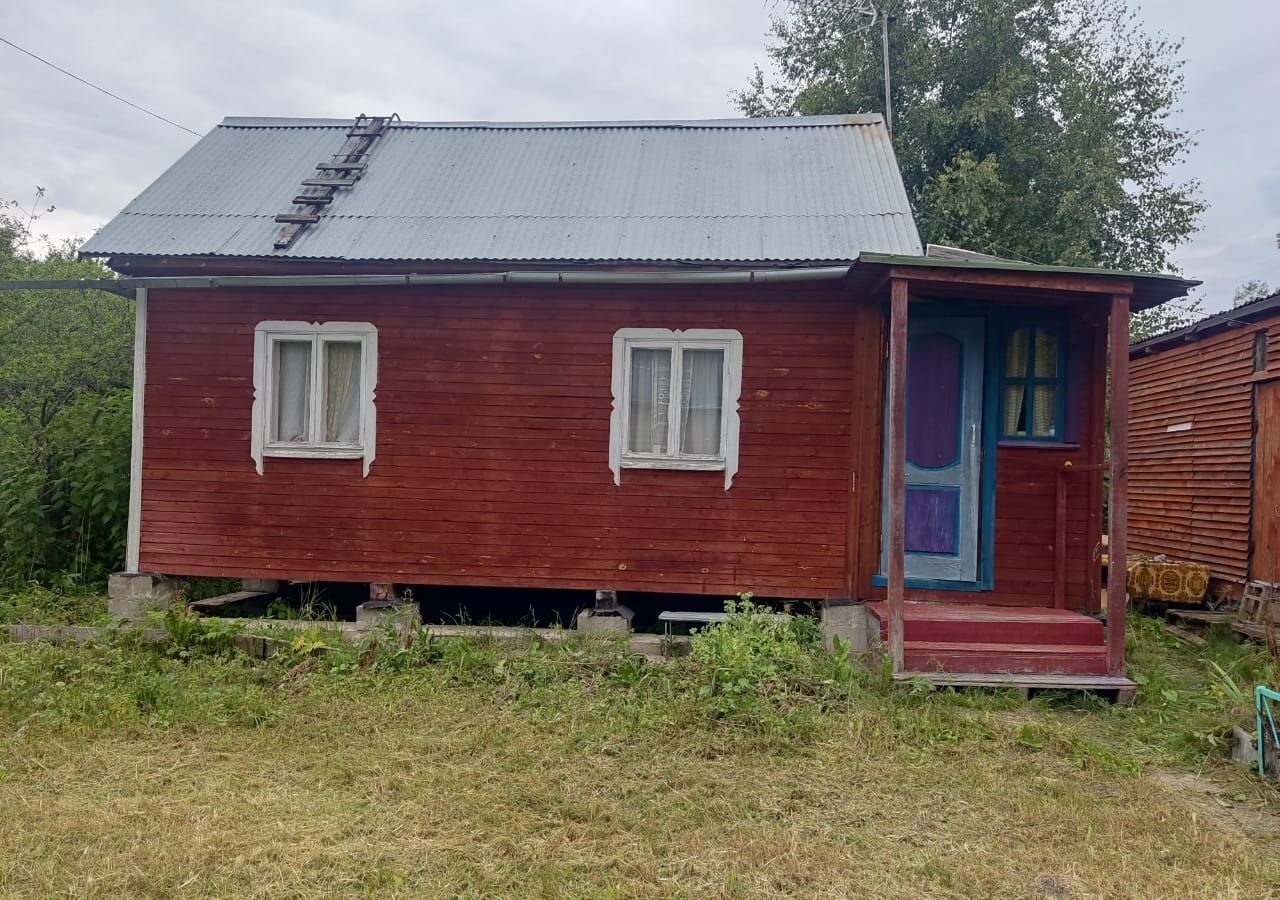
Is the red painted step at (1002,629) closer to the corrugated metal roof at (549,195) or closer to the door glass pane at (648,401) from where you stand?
the door glass pane at (648,401)

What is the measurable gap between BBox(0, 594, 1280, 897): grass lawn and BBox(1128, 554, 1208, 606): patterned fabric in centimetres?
322

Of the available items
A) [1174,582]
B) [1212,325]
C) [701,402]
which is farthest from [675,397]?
[1212,325]

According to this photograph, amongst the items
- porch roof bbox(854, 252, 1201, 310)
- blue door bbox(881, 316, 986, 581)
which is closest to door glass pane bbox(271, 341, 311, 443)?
porch roof bbox(854, 252, 1201, 310)

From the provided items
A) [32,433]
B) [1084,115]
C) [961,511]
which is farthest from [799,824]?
[1084,115]

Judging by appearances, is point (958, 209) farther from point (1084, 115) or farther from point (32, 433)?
point (32, 433)

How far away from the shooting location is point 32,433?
924cm

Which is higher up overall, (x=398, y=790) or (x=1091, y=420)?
(x=1091, y=420)

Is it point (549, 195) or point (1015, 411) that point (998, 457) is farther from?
point (549, 195)

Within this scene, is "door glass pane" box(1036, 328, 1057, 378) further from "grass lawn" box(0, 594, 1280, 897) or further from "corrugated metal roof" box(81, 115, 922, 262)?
"grass lawn" box(0, 594, 1280, 897)

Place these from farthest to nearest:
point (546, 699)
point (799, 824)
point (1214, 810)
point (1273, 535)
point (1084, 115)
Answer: point (1084, 115)
point (1273, 535)
point (546, 699)
point (1214, 810)
point (799, 824)

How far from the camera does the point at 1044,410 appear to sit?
23.1 feet

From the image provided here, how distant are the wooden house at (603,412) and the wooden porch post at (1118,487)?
0.68m

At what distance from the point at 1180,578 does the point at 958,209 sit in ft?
27.8

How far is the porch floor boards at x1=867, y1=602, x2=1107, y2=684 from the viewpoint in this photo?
5.91 m
